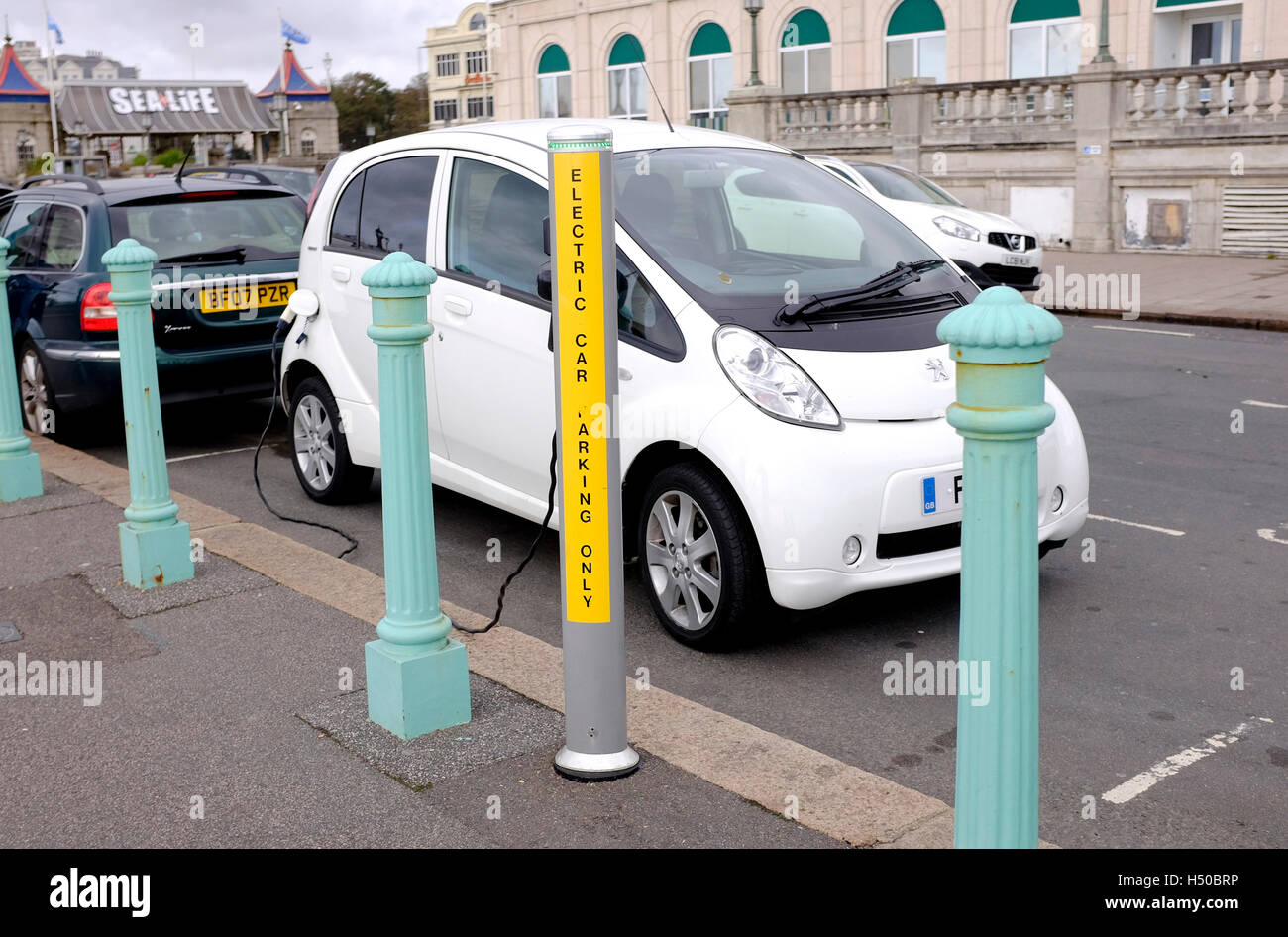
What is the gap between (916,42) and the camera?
3638 centimetres

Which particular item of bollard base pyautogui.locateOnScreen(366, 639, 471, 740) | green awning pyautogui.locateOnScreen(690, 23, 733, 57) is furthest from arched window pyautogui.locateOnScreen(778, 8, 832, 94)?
bollard base pyautogui.locateOnScreen(366, 639, 471, 740)

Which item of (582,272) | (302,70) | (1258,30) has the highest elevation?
(302,70)

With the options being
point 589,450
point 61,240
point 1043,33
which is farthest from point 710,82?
point 589,450

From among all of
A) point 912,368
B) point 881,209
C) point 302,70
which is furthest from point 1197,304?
point 302,70

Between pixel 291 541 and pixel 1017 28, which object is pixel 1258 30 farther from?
pixel 291 541

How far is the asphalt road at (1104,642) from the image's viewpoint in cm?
393

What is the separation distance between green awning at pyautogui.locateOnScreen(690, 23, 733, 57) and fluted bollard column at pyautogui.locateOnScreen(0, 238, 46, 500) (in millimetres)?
36677

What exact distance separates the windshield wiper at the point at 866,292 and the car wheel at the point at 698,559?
2.27 feet

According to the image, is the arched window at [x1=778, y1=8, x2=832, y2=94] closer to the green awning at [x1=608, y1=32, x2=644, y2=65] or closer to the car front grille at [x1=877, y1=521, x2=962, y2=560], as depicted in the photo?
the green awning at [x1=608, y1=32, x2=644, y2=65]

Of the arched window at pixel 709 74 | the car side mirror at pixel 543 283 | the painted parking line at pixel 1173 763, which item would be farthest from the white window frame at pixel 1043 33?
the painted parking line at pixel 1173 763

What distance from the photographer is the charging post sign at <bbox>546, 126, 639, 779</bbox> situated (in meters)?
3.64

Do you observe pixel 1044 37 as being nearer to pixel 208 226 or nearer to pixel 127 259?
pixel 208 226

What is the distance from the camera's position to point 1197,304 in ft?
51.7
